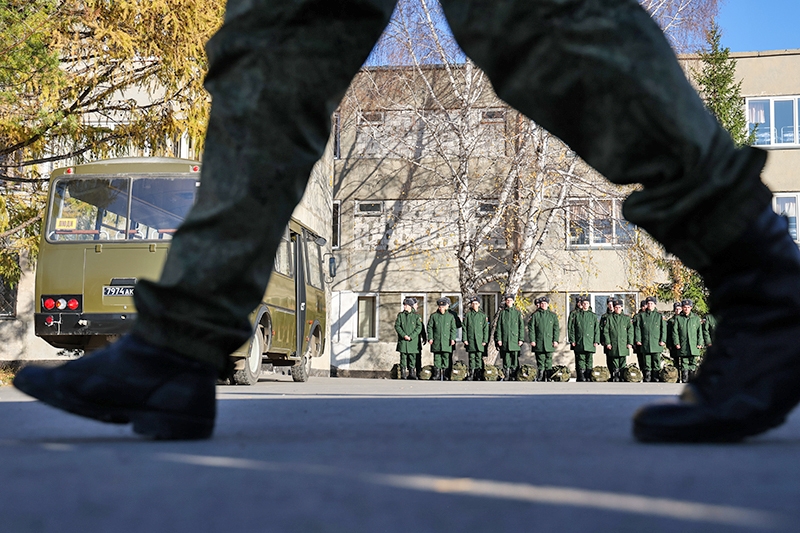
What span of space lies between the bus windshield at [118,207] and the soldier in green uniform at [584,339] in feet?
36.2

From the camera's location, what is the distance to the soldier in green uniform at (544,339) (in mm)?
19375

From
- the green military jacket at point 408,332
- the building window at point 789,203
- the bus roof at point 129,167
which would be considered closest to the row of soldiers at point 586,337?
the green military jacket at point 408,332

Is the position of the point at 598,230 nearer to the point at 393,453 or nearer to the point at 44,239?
the point at 44,239

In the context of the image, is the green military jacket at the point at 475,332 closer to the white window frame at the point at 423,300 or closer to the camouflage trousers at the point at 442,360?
the camouflage trousers at the point at 442,360

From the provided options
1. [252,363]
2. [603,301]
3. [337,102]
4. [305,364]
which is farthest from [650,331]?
[337,102]

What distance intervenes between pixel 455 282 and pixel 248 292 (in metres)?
23.7

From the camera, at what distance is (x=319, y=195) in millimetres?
24547

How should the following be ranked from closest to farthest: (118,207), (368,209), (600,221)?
(118,207) < (600,221) < (368,209)

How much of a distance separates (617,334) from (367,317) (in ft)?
27.6

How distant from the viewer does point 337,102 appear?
1920 mm

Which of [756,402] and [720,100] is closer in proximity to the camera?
[756,402]

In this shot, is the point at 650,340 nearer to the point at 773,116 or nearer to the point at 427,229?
the point at 427,229

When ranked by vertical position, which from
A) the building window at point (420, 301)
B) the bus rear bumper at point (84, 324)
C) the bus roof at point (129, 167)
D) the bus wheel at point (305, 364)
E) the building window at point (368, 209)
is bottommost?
the bus wheel at point (305, 364)

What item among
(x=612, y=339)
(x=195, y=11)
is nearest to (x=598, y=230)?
(x=612, y=339)
